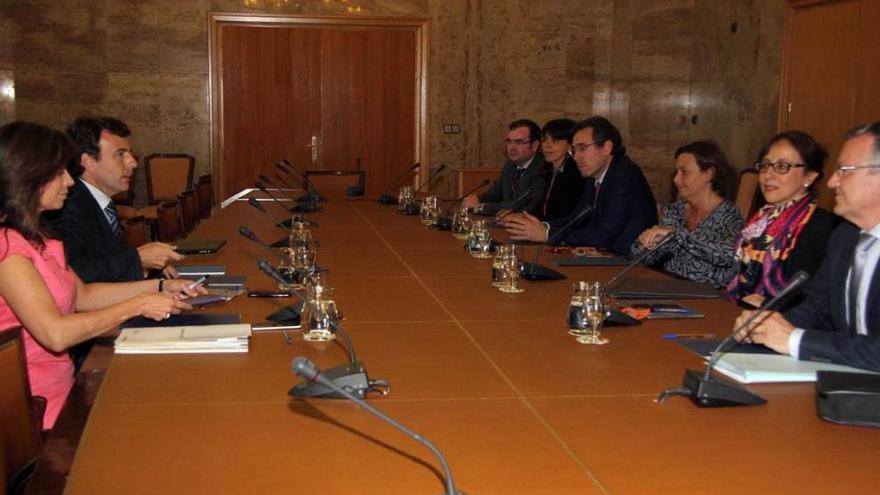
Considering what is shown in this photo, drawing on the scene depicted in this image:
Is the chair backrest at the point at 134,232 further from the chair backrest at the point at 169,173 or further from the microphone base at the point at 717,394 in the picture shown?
the chair backrest at the point at 169,173

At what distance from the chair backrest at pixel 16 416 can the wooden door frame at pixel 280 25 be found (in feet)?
26.4

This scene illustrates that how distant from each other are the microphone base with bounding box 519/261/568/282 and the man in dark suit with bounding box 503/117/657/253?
4.13ft

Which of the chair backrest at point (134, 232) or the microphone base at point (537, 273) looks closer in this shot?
the microphone base at point (537, 273)

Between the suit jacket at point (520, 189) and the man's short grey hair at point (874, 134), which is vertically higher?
the man's short grey hair at point (874, 134)

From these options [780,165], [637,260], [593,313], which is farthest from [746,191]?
[593,313]

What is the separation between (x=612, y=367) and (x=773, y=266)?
1.51 m

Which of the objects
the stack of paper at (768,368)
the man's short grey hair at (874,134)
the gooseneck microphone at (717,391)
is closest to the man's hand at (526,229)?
the man's short grey hair at (874,134)

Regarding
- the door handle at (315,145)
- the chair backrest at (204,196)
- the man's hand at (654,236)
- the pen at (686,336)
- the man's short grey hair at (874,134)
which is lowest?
the chair backrest at (204,196)

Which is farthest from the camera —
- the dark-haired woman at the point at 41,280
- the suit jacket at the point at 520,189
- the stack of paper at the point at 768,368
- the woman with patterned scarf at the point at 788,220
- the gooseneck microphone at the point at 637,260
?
the suit jacket at the point at 520,189

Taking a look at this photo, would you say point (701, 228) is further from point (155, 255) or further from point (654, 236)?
point (155, 255)

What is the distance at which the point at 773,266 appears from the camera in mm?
3566

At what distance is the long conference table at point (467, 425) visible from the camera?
1597 millimetres

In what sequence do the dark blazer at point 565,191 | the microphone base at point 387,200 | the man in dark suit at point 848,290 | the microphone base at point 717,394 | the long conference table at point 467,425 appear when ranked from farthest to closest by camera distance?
the microphone base at point 387,200
the dark blazer at point 565,191
the man in dark suit at point 848,290
the microphone base at point 717,394
the long conference table at point 467,425

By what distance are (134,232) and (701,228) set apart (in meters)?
2.72
